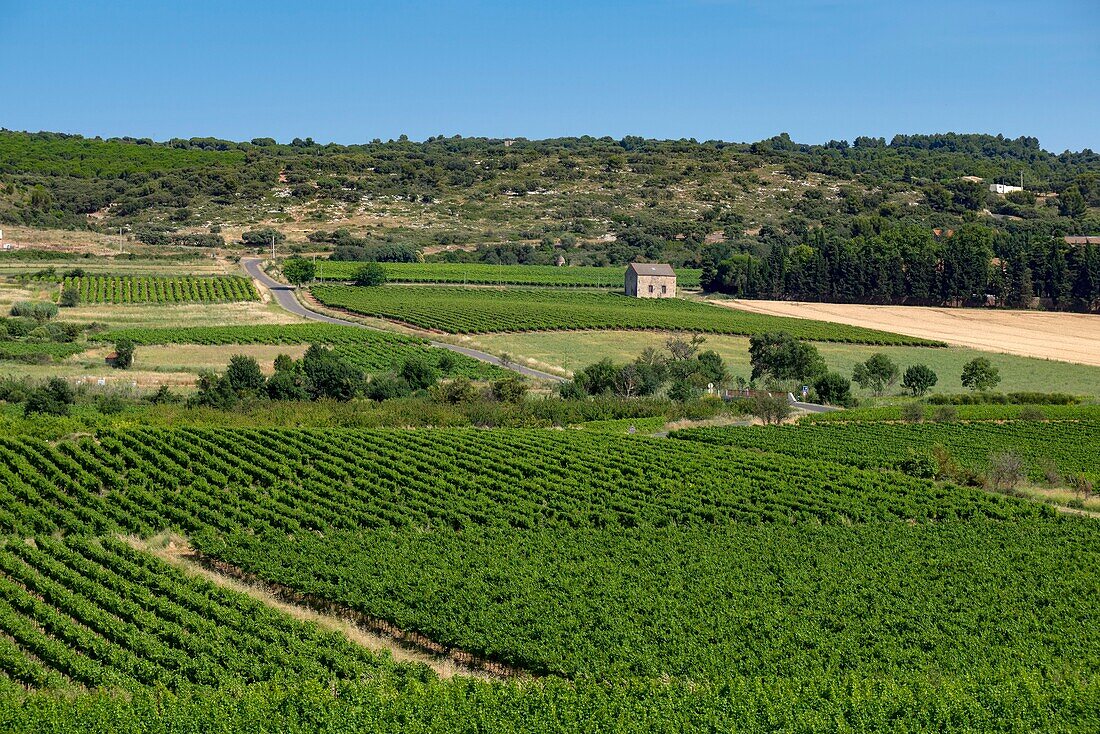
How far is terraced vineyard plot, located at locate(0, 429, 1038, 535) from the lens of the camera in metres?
34.9

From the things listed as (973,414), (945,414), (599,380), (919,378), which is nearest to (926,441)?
(945,414)

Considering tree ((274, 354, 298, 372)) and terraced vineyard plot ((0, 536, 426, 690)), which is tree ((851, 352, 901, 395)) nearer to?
tree ((274, 354, 298, 372))

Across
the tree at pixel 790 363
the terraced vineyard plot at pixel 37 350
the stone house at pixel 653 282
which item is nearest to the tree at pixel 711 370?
the tree at pixel 790 363

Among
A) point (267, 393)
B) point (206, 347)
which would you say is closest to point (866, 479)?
point (267, 393)

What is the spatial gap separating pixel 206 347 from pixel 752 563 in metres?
53.4

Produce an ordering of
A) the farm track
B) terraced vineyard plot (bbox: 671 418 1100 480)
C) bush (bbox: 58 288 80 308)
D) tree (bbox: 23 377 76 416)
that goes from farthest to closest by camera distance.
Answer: bush (bbox: 58 288 80 308) → tree (bbox: 23 377 76 416) → terraced vineyard plot (bbox: 671 418 1100 480) → the farm track

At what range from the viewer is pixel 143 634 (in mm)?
23531

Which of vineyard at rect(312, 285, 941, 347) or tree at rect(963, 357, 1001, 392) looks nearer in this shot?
tree at rect(963, 357, 1001, 392)

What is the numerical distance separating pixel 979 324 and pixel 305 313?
61.1 meters

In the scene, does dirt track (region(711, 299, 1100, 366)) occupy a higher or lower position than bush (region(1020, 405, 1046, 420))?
higher

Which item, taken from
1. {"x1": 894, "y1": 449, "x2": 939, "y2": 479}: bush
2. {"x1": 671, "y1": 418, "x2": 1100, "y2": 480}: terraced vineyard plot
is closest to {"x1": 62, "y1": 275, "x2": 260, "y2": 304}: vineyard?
{"x1": 671, "y1": 418, "x2": 1100, "y2": 480}: terraced vineyard plot

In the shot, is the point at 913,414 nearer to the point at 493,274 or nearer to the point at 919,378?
the point at 919,378

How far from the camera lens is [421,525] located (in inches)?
1363

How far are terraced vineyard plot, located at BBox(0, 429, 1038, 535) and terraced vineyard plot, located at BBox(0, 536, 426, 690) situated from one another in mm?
5895
